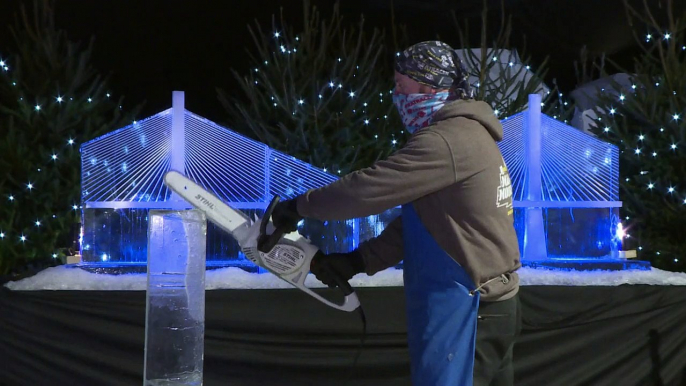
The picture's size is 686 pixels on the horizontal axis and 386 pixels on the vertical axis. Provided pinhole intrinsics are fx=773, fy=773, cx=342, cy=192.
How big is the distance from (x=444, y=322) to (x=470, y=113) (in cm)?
55

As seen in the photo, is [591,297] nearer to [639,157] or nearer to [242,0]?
[639,157]

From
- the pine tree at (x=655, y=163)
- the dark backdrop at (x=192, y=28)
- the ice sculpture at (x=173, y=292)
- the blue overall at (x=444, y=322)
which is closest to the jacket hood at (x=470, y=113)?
the blue overall at (x=444, y=322)

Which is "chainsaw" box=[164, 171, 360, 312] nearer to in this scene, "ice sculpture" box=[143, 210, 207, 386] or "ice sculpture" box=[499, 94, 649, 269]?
"ice sculpture" box=[143, 210, 207, 386]

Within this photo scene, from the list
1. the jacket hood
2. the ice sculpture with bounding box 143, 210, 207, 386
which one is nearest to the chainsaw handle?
the ice sculpture with bounding box 143, 210, 207, 386

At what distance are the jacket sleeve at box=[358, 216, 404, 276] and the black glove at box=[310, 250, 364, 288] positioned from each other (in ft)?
0.15

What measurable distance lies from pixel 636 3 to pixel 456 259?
766cm

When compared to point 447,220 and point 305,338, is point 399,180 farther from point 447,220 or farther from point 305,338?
point 305,338

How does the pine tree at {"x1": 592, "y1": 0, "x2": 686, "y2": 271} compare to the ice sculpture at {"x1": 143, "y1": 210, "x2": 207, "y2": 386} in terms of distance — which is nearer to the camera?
the ice sculpture at {"x1": 143, "y1": 210, "x2": 207, "y2": 386}

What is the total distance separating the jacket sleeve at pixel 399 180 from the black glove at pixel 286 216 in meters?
0.10

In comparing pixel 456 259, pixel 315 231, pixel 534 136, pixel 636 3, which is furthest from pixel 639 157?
pixel 636 3

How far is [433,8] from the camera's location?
7.98 metres

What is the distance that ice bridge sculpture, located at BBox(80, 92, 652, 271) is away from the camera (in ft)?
10.5

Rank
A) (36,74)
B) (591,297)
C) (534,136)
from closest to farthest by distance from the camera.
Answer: (591,297), (534,136), (36,74)

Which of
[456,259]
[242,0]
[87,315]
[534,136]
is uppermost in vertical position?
[242,0]
